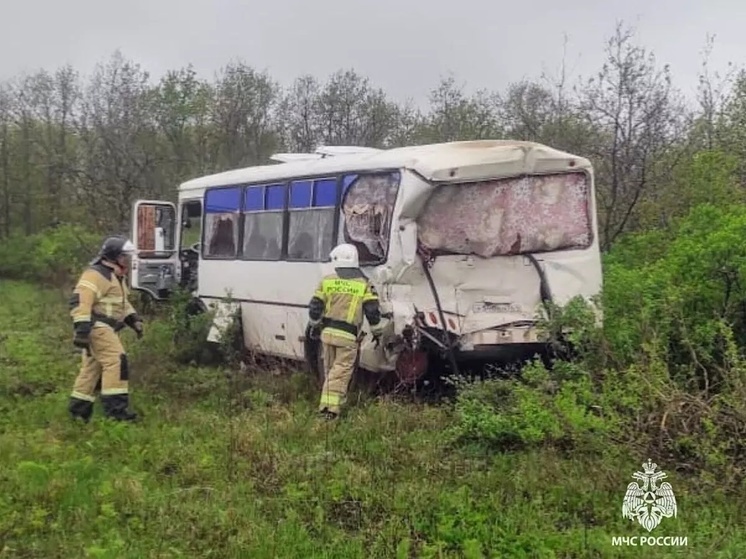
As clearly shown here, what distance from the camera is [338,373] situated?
838cm

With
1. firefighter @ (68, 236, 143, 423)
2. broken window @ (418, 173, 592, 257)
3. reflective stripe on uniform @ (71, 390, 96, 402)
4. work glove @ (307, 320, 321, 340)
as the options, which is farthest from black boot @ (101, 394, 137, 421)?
broken window @ (418, 173, 592, 257)

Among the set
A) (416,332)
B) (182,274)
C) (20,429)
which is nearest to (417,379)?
(416,332)

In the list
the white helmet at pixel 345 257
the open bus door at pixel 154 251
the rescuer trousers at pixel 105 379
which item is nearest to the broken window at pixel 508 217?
the white helmet at pixel 345 257

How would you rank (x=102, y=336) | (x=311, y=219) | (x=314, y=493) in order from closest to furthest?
(x=314, y=493) → (x=102, y=336) → (x=311, y=219)

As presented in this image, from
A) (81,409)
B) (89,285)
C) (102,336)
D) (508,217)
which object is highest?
(508,217)

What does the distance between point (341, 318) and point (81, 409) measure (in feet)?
8.01

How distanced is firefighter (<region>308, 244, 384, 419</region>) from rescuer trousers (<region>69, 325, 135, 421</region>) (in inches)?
69.5

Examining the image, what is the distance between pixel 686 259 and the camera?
8062 millimetres

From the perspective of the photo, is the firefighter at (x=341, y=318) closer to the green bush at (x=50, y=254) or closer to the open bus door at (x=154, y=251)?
the open bus door at (x=154, y=251)

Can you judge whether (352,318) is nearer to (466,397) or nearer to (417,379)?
(417,379)

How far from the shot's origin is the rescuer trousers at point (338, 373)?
8266 mm

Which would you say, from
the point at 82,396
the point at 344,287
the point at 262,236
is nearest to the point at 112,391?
the point at 82,396

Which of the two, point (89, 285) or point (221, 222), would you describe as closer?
point (89, 285)

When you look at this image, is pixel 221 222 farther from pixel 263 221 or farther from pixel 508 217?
pixel 508 217
